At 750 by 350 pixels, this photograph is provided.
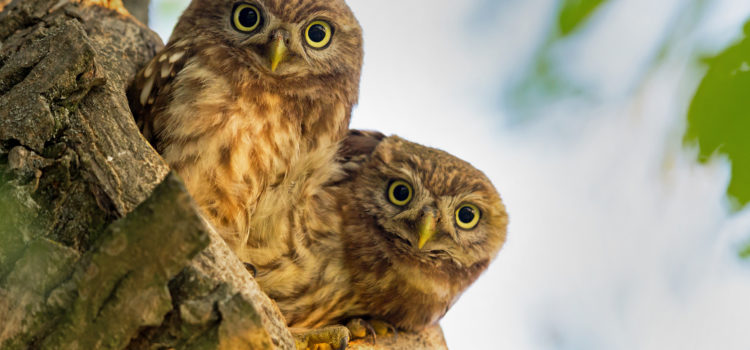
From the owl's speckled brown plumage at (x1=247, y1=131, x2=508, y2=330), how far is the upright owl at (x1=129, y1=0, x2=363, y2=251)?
17 cm

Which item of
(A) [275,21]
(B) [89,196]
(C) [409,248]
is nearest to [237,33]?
(A) [275,21]

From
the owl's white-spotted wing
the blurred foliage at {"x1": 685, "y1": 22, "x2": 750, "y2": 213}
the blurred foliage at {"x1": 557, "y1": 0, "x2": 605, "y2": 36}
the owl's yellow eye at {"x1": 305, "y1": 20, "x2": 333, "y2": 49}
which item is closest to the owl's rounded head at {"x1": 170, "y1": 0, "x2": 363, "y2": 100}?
the owl's yellow eye at {"x1": 305, "y1": 20, "x2": 333, "y2": 49}

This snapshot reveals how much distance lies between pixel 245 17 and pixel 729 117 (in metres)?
2.09

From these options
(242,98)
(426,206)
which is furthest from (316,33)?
(426,206)

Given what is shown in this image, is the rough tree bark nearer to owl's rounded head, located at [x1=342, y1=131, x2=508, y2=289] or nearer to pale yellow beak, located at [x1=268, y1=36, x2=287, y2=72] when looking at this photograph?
pale yellow beak, located at [x1=268, y1=36, x2=287, y2=72]

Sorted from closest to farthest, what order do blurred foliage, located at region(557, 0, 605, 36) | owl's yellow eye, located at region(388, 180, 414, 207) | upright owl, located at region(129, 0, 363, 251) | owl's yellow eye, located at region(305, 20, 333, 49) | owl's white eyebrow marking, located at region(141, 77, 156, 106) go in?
blurred foliage, located at region(557, 0, 605, 36) < upright owl, located at region(129, 0, 363, 251) < owl's white eyebrow marking, located at region(141, 77, 156, 106) < owl's yellow eye, located at region(305, 20, 333, 49) < owl's yellow eye, located at region(388, 180, 414, 207)

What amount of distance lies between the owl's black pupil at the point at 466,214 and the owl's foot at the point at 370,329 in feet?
2.12

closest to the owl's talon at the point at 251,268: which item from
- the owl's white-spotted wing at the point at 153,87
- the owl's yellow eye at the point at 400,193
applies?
the owl's white-spotted wing at the point at 153,87

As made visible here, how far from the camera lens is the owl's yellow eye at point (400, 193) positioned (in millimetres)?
3029

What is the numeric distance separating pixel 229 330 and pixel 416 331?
1.67m

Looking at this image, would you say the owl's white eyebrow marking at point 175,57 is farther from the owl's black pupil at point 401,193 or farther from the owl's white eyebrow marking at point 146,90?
the owl's black pupil at point 401,193

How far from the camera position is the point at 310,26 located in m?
2.92

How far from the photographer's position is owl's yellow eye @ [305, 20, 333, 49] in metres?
2.91

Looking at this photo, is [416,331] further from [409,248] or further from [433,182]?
[433,182]
